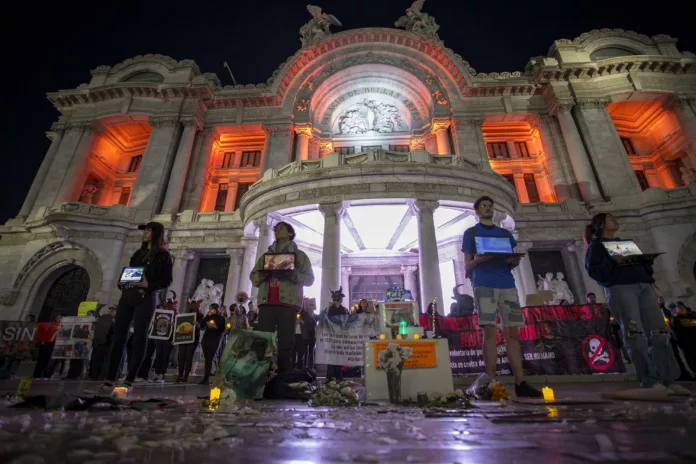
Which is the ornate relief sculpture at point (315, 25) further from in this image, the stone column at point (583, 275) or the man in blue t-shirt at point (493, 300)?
the man in blue t-shirt at point (493, 300)

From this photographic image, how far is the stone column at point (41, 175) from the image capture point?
67.3ft

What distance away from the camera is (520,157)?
2481 cm

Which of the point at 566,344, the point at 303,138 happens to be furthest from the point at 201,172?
the point at 566,344

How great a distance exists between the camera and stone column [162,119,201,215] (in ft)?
68.5

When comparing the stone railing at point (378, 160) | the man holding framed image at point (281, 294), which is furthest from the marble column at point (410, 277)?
the man holding framed image at point (281, 294)

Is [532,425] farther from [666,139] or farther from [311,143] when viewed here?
[666,139]

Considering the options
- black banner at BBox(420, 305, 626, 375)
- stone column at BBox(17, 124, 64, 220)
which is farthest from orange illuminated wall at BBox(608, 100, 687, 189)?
stone column at BBox(17, 124, 64, 220)

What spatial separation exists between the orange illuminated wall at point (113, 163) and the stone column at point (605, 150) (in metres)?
30.6

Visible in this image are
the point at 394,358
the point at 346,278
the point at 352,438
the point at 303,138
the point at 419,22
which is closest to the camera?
the point at 352,438

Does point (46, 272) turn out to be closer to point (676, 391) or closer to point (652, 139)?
point (676, 391)

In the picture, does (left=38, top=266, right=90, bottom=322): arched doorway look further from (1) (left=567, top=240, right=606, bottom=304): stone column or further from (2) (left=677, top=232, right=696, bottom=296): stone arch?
(2) (left=677, top=232, right=696, bottom=296): stone arch

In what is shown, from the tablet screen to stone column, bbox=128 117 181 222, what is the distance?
17559mm

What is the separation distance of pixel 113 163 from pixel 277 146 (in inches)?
535

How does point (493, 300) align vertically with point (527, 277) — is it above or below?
below
